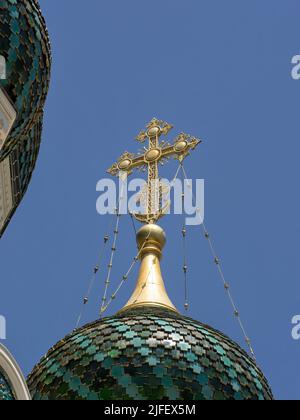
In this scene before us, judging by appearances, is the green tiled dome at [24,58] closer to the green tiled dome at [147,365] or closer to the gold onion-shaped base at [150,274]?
the green tiled dome at [147,365]

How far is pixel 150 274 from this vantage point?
40.5ft

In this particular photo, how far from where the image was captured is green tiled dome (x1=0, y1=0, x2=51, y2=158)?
34.0ft

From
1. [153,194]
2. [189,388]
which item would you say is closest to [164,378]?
[189,388]

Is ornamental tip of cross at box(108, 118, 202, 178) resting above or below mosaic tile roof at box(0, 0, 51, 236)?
above

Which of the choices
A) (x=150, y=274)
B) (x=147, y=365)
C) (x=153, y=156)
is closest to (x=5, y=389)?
(x=147, y=365)

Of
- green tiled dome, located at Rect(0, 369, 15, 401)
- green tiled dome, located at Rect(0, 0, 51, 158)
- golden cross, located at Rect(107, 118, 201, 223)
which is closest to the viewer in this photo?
green tiled dome, located at Rect(0, 369, 15, 401)

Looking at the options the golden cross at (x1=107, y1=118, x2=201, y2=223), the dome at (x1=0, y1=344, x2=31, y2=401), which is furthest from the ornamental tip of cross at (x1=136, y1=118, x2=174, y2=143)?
the dome at (x1=0, y1=344, x2=31, y2=401)

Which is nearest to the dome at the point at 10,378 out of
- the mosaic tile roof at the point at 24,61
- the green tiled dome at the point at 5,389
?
A: the green tiled dome at the point at 5,389

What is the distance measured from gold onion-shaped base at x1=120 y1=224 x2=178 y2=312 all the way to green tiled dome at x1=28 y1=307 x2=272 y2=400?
0.62 metres

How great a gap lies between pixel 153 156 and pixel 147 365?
149 inches

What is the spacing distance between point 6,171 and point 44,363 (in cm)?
170

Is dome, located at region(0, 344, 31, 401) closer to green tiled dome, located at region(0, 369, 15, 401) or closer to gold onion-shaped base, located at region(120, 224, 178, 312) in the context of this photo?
green tiled dome, located at region(0, 369, 15, 401)

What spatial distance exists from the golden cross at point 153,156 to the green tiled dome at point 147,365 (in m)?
2.37

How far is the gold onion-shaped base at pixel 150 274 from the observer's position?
11.8 meters
